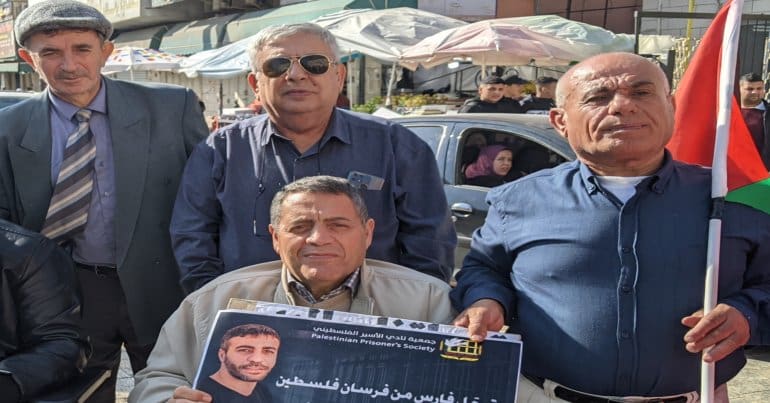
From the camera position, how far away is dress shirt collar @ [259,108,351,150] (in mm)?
2848

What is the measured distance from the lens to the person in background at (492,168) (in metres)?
5.87

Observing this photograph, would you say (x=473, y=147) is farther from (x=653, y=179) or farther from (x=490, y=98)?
(x=653, y=179)

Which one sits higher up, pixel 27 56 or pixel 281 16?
pixel 281 16

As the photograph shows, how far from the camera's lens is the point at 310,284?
2.40m

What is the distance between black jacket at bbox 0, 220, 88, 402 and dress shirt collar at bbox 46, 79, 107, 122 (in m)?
0.64

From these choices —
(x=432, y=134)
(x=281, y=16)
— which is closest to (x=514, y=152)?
(x=432, y=134)

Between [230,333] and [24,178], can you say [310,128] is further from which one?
[24,178]

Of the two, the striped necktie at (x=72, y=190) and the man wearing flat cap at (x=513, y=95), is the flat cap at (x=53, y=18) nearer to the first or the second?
the striped necktie at (x=72, y=190)

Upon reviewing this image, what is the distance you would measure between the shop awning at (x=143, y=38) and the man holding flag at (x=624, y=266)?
21.6 meters

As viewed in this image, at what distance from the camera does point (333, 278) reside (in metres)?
2.37

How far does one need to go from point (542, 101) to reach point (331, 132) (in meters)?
6.49

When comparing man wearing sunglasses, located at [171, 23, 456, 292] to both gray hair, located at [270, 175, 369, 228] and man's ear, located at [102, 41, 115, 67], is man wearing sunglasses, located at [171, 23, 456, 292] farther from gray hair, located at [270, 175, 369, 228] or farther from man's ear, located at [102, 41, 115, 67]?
man's ear, located at [102, 41, 115, 67]

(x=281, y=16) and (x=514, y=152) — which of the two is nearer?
(x=514, y=152)

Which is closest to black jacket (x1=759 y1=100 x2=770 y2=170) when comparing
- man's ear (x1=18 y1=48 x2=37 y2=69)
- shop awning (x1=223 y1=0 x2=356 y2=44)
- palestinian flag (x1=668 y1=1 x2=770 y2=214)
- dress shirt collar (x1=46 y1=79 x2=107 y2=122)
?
palestinian flag (x1=668 y1=1 x2=770 y2=214)
